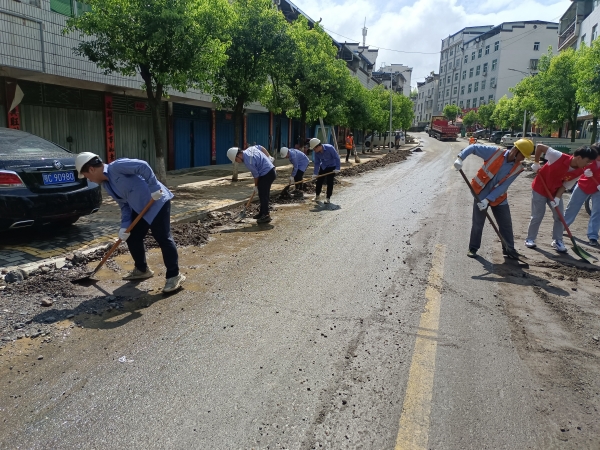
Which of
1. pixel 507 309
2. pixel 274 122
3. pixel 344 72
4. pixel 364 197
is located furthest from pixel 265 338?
pixel 274 122

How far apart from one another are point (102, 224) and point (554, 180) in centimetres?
722

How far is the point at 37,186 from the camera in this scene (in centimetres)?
573

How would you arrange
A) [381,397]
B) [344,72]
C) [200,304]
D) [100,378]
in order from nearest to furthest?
[381,397]
[100,378]
[200,304]
[344,72]

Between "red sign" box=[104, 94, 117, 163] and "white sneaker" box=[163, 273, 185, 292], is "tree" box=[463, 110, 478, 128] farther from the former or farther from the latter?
"white sneaker" box=[163, 273, 185, 292]

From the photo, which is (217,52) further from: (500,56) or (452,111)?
(452,111)

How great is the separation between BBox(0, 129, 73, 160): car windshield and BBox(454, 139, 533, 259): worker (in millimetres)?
5643

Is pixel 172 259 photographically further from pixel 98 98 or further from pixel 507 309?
pixel 98 98

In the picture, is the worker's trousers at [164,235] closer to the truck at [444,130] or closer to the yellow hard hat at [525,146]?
the yellow hard hat at [525,146]

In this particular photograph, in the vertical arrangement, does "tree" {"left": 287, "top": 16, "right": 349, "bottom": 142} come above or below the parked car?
above

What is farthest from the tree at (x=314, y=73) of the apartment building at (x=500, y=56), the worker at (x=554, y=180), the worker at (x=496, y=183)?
the apartment building at (x=500, y=56)

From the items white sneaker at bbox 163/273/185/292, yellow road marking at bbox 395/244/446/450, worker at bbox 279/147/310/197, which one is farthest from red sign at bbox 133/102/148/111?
yellow road marking at bbox 395/244/446/450

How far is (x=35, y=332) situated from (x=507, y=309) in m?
4.21

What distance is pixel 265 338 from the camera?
3578mm

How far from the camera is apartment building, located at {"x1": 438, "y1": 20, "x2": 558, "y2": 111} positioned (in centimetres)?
6844
